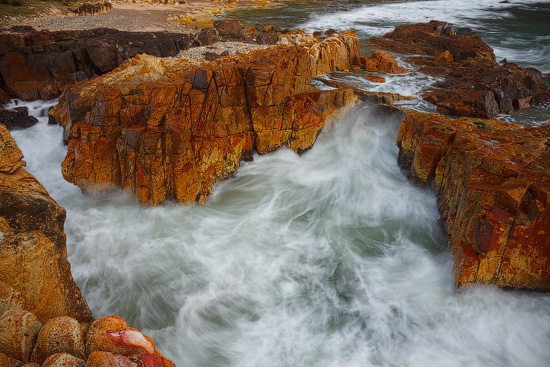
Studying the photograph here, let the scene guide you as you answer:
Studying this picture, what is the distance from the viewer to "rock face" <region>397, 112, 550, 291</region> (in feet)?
22.4

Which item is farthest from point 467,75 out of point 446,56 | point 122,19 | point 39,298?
point 122,19

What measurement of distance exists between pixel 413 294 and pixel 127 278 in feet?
21.0

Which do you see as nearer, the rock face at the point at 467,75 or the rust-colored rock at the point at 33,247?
the rust-colored rock at the point at 33,247

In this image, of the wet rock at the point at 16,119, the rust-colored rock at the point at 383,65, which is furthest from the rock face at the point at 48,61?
the rust-colored rock at the point at 383,65

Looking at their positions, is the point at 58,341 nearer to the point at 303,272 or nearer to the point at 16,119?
the point at 303,272

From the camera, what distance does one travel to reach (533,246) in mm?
6910

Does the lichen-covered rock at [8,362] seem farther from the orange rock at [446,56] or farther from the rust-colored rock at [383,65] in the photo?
the orange rock at [446,56]

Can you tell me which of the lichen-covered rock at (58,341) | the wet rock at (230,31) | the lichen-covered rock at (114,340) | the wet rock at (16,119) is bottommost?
the wet rock at (16,119)

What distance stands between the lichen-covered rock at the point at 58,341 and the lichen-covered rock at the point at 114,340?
0.34 ft

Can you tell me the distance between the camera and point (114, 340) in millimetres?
4246

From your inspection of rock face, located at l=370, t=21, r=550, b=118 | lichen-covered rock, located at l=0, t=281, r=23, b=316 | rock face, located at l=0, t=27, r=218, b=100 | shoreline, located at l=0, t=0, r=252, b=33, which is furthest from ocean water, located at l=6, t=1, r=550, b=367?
shoreline, located at l=0, t=0, r=252, b=33

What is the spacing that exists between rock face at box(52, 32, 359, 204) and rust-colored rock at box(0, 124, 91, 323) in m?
3.33

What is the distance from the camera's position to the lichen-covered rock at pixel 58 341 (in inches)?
159

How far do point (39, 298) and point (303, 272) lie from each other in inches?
209
